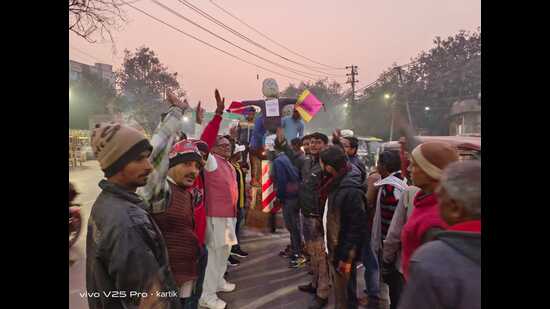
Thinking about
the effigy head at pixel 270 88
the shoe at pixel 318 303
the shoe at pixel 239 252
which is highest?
the effigy head at pixel 270 88

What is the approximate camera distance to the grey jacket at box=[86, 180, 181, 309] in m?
1.23

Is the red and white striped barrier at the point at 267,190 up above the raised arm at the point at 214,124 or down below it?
below

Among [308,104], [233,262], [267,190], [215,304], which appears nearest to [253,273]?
[233,262]

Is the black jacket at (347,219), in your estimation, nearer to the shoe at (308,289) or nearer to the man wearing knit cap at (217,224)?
the shoe at (308,289)

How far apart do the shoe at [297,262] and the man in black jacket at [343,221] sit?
1012 millimetres

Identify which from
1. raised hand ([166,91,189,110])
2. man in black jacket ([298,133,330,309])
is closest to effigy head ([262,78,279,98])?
raised hand ([166,91,189,110])

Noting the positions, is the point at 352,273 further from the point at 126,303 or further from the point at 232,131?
the point at 232,131

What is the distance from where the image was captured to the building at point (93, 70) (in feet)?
5.05

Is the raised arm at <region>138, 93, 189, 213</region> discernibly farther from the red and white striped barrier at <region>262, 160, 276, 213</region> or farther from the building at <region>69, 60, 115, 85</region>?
the red and white striped barrier at <region>262, 160, 276, 213</region>

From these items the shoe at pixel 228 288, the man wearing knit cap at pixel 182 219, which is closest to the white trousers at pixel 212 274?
the shoe at pixel 228 288

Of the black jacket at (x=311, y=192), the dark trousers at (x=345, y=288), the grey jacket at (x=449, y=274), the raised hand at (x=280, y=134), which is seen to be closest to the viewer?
the grey jacket at (x=449, y=274)
